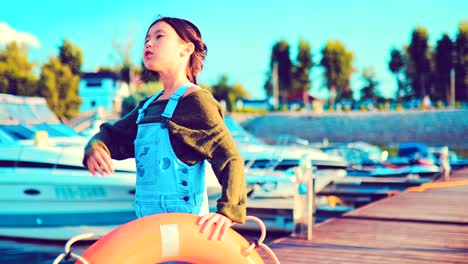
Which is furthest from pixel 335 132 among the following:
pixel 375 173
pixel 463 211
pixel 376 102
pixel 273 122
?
pixel 463 211

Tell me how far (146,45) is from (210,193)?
5.82 metres

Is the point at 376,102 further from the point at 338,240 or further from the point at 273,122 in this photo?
the point at 338,240

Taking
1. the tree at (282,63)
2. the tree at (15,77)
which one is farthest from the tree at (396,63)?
the tree at (15,77)

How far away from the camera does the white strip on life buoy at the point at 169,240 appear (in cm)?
172

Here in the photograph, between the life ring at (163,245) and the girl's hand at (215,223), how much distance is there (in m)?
0.02

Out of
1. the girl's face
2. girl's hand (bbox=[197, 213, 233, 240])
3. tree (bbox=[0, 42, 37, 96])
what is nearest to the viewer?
girl's hand (bbox=[197, 213, 233, 240])

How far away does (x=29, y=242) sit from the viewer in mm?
7984

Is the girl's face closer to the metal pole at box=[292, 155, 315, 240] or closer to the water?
the metal pole at box=[292, 155, 315, 240]

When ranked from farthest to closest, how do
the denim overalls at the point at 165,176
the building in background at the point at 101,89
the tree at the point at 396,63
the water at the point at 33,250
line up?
the building in background at the point at 101,89 → the tree at the point at 396,63 → the water at the point at 33,250 → the denim overalls at the point at 165,176

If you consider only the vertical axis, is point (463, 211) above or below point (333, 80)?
below

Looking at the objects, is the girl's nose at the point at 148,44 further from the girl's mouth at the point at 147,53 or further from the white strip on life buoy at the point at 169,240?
the white strip on life buoy at the point at 169,240

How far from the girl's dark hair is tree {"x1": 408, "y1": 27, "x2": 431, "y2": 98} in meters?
53.7

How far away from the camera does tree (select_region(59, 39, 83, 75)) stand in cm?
5256

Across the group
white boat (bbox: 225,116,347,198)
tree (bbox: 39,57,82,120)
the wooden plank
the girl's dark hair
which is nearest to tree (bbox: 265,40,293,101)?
tree (bbox: 39,57,82,120)
